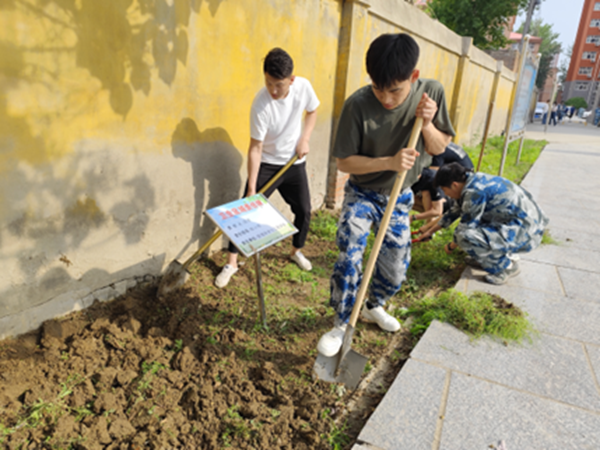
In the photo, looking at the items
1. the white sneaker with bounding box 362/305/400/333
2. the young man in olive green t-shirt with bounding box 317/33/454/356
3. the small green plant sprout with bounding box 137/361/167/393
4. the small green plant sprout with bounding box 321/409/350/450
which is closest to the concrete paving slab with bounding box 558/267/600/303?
the white sneaker with bounding box 362/305/400/333

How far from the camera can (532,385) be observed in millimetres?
2371

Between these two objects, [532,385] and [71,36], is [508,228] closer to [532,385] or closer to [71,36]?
[532,385]

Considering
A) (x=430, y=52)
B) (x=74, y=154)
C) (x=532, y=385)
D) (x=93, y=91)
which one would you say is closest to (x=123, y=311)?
(x=74, y=154)

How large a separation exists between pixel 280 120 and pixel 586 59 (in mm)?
76246

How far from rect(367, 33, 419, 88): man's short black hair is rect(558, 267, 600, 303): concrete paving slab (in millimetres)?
2733

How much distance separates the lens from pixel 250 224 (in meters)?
2.61

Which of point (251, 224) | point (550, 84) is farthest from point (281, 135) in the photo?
point (550, 84)

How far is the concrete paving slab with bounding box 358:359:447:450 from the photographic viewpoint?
1979mm

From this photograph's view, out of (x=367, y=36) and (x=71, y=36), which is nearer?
(x=71, y=36)

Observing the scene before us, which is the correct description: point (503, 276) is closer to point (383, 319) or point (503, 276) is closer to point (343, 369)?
point (383, 319)

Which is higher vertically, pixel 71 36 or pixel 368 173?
pixel 71 36

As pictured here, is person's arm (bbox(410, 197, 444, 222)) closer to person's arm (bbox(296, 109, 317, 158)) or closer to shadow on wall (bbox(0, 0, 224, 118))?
person's arm (bbox(296, 109, 317, 158))

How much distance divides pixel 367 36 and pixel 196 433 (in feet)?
16.6

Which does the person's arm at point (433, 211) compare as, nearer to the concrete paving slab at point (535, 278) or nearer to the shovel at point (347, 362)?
the concrete paving slab at point (535, 278)
